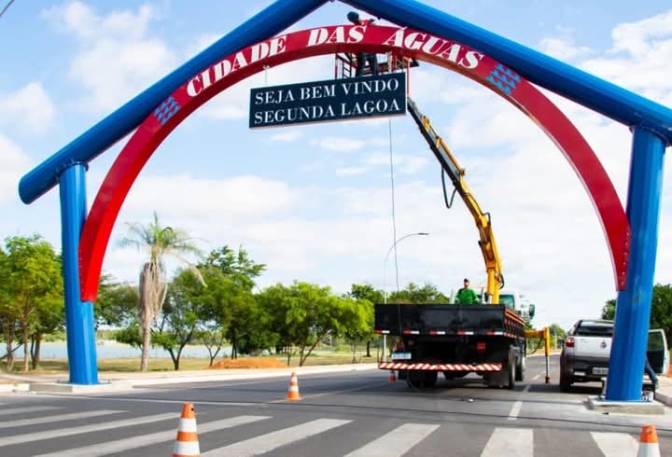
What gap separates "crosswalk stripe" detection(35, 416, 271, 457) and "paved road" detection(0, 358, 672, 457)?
0.01 m

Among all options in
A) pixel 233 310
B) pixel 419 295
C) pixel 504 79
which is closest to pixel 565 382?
pixel 504 79

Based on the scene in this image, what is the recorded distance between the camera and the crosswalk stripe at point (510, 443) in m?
9.00

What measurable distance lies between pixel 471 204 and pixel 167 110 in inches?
465

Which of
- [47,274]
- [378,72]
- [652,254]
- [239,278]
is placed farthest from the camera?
[239,278]

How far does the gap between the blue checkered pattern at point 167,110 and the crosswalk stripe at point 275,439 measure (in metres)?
10.4

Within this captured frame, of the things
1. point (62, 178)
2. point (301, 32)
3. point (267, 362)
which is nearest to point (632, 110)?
point (301, 32)

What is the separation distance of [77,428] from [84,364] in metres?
8.40

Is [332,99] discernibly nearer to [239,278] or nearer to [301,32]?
[301,32]

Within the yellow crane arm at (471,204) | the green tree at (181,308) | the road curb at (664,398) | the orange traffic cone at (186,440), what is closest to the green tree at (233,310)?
the green tree at (181,308)

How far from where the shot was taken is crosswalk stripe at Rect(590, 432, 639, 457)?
931 cm

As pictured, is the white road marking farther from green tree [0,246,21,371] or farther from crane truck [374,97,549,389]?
green tree [0,246,21,371]

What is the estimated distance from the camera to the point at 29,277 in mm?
33594

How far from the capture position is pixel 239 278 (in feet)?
186

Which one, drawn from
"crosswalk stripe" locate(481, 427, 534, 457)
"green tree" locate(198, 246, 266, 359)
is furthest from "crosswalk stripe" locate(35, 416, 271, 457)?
"green tree" locate(198, 246, 266, 359)
